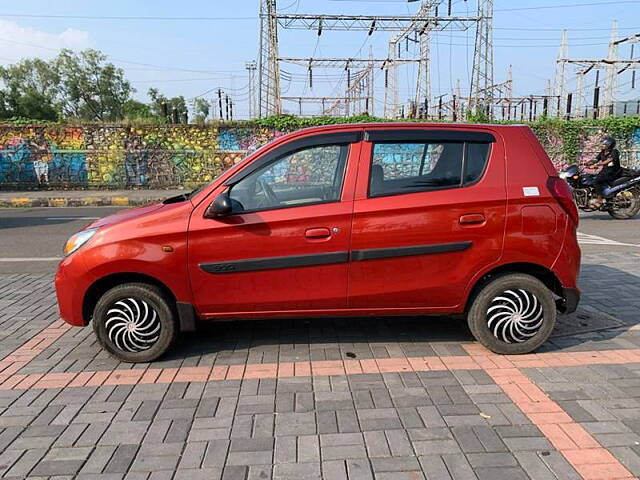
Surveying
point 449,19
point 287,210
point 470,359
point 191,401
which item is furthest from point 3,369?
point 449,19

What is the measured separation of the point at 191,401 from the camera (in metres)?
3.29

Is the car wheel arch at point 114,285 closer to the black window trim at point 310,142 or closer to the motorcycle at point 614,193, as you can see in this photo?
the black window trim at point 310,142

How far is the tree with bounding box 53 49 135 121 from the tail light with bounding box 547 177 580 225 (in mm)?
64630

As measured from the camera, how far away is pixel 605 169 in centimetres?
1137

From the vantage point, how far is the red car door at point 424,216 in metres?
3.70

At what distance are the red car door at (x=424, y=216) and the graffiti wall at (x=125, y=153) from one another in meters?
15.9

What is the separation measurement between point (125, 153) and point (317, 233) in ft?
57.7

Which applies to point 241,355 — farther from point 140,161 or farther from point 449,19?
point 449,19

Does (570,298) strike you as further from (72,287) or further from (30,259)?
(30,259)

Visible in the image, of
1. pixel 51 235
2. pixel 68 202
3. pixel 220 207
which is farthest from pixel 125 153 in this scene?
pixel 220 207

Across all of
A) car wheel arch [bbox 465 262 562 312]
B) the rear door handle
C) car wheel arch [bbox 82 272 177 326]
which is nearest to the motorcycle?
car wheel arch [bbox 465 262 562 312]

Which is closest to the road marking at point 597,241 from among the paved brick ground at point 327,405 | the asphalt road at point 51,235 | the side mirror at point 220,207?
the asphalt road at point 51,235

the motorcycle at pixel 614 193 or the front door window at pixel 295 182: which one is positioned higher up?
the front door window at pixel 295 182

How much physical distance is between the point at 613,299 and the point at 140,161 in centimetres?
1769
